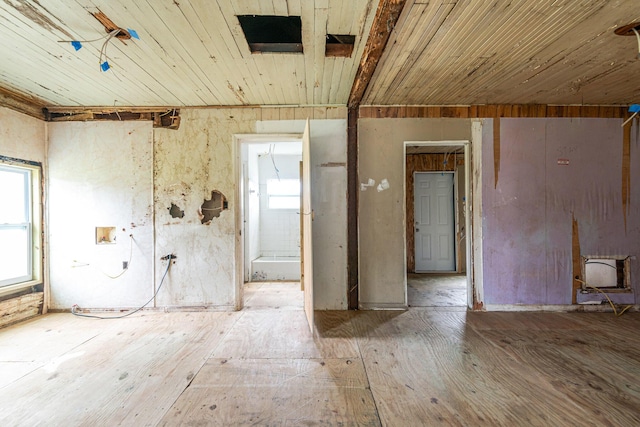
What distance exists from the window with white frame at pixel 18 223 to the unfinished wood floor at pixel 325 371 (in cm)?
65

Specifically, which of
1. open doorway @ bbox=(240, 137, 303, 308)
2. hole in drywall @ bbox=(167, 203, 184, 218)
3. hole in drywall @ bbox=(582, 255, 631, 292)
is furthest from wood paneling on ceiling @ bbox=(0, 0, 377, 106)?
hole in drywall @ bbox=(582, 255, 631, 292)

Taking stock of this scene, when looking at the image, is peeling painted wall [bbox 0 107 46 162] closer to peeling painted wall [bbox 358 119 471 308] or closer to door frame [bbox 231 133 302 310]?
door frame [bbox 231 133 302 310]

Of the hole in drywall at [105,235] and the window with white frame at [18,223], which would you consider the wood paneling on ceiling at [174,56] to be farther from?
the hole in drywall at [105,235]

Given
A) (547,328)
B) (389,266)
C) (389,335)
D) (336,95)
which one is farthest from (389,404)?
(336,95)

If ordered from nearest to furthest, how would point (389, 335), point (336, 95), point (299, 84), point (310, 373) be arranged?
point (310, 373) < point (389, 335) < point (299, 84) < point (336, 95)

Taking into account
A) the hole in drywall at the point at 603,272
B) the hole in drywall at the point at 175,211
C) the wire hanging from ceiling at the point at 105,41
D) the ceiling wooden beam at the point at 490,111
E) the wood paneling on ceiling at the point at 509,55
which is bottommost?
A: the hole in drywall at the point at 603,272

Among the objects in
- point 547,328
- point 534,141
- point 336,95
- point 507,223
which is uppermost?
point 336,95

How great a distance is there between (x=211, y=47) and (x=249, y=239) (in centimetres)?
321

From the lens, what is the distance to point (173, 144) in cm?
336

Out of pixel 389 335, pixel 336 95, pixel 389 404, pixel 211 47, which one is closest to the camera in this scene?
pixel 389 404

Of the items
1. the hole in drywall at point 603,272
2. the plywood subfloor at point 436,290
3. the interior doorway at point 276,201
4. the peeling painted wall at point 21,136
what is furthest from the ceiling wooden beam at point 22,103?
the hole in drywall at point 603,272

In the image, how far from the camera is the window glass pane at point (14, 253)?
116 inches

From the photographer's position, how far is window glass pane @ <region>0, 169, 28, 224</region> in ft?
9.73

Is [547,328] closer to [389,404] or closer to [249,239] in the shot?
[389,404]
